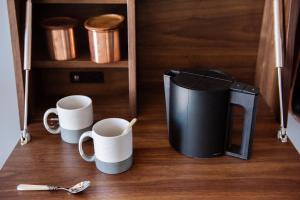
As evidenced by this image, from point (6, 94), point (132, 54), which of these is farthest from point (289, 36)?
point (6, 94)

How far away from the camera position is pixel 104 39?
3.54 ft

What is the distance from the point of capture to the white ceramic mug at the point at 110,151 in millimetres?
888

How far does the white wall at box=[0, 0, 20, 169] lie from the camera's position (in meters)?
1.35

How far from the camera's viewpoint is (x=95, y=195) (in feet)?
2.80

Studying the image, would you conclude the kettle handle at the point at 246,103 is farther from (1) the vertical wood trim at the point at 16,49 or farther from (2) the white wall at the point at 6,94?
(2) the white wall at the point at 6,94

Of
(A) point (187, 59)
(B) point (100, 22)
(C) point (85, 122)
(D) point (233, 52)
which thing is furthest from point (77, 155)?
(D) point (233, 52)

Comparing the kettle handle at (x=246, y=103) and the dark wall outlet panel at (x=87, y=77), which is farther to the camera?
the dark wall outlet panel at (x=87, y=77)

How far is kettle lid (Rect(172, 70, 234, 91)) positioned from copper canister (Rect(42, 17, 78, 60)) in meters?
0.33

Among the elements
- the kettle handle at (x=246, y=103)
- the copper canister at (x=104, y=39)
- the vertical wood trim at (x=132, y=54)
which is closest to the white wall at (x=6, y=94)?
the copper canister at (x=104, y=39)

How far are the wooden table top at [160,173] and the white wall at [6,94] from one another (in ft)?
1.39

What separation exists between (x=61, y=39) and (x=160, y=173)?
48 cm

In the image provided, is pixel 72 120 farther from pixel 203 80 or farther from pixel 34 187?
pixel 203 80

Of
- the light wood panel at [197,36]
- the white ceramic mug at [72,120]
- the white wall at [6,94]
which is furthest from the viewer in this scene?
the white wall at [6,94]

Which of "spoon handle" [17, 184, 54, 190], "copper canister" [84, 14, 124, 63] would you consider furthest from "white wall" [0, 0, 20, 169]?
"spoon handle" [17, 184, 54, 190]
